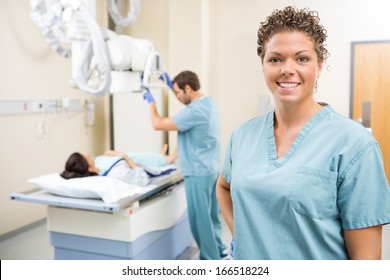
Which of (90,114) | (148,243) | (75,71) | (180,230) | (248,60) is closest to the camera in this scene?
(248,60)

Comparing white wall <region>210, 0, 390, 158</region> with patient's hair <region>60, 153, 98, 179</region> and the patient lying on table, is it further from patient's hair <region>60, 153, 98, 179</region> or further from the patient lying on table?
patient's hair <region>60, 153, 98, 179</region>

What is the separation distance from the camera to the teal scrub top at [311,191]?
0.69m

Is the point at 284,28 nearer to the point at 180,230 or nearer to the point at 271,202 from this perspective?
the point at 271,202

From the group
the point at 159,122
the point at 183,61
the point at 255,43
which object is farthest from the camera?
the point at 159,122

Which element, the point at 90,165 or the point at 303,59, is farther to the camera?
the point at 90,165

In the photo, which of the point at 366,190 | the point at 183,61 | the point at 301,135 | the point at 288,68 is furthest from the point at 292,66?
the point at 183,61

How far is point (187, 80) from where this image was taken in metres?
1.93

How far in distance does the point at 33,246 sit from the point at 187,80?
1434 mm

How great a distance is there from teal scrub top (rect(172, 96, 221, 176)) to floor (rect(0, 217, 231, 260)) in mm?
416

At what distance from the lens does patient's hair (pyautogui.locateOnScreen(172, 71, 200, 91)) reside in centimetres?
186

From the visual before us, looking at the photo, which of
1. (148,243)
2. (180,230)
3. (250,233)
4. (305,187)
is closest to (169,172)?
(180,230)

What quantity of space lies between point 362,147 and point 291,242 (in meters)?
0.25

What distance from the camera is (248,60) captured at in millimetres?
1183

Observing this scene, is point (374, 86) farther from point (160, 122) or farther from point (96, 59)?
point (160, 122)
